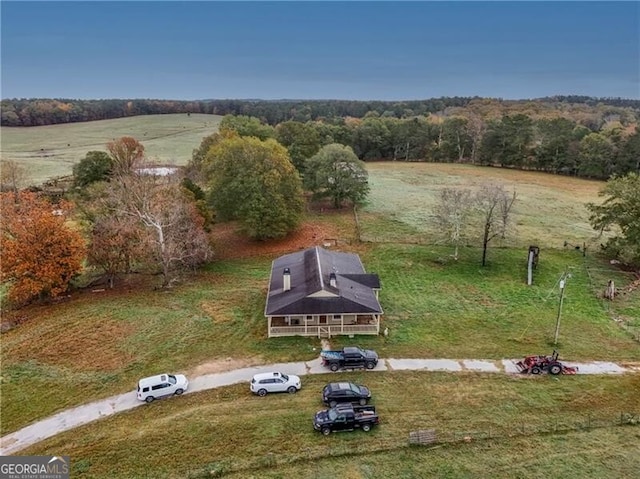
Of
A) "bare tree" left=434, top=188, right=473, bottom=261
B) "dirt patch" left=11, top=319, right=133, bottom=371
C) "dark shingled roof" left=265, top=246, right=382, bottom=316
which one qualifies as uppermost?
"bare tree" left=434, top=188, right=473, bottom=261

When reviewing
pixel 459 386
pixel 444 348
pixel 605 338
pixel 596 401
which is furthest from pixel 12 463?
pixel 605 338

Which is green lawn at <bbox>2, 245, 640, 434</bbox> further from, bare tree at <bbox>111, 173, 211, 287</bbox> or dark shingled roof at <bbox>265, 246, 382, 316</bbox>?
bare tree at <bbox>111, 173, 211, 287</bbox>

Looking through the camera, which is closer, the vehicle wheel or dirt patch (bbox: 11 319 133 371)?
the vehicle wheel

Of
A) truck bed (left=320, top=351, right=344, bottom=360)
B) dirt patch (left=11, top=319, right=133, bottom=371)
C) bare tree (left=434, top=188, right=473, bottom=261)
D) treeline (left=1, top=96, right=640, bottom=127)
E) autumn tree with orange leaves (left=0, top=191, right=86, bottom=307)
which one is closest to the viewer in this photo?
truck bed (left=320, top=351, right=344, bottom=360)

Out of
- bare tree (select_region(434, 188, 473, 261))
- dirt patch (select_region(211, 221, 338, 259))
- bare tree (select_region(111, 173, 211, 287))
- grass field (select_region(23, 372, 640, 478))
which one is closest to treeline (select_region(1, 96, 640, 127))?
bare tree (select_region(434, 188, 473, 261))

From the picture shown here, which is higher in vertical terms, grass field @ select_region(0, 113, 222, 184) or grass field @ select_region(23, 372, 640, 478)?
grass field @ select_region(0, 113, 222, 184)

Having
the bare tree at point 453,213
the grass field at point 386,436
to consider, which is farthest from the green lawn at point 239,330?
the bare tree at point 453,213

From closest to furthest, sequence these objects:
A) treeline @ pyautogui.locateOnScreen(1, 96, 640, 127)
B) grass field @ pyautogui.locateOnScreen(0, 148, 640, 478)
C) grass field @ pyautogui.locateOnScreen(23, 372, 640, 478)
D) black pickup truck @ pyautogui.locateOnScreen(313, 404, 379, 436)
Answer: grass field @ pyautogui.locateOnScreen(23, 372, 640, 478)
grass field @ pyautogui.locateOnScreen(0, 148, 640, 478)
black pickup truck @ pyautogui.locateOnScreen(313, 404, 379, 436)
treeline @ pyautogui.locateOnScreen(1, 96, 640, 127)
